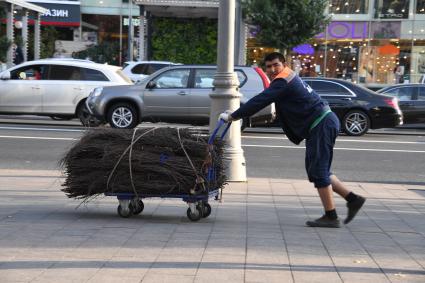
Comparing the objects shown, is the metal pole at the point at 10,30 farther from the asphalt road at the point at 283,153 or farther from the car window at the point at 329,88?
the car window at the point at 329,88

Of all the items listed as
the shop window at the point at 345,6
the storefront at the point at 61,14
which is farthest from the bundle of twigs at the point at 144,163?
the storefront at the point at 61,14

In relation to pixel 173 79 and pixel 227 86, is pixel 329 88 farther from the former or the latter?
pixel 227 86

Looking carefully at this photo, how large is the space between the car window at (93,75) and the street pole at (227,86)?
9417mm

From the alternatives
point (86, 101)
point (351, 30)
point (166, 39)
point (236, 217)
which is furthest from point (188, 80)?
point (351, 30)

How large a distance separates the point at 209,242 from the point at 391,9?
29.3 metres

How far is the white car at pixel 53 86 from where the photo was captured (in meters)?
18.8

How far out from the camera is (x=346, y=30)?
33500 mm

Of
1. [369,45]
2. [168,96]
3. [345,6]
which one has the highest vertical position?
[345,6]

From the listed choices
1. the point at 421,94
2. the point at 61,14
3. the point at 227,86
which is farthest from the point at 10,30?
the point at 61,14

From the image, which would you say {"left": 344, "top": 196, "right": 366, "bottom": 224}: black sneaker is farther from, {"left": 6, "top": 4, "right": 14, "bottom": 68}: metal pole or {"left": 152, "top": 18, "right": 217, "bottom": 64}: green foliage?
{"left": 152, "top": 18, "right": 217, "bottom": 64}: green foliage

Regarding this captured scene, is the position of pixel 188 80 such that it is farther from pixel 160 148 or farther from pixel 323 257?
pixel 323 257

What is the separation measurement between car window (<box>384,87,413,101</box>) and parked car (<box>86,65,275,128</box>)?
5.54 m

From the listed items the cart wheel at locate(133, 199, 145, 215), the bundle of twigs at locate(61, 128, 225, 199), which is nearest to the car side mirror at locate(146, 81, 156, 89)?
the cart wheel at locate(133, 199, 145, 215)

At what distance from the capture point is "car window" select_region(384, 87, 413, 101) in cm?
2108
